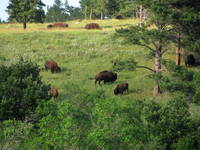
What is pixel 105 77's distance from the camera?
34281 millimetres

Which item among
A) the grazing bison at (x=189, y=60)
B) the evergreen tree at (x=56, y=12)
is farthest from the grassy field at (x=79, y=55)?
the evergreen tree at (x=56, y=12)

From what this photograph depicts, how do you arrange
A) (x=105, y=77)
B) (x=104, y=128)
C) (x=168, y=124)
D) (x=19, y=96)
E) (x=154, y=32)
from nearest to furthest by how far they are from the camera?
(x=104, y=128)
(x=168, y=124)
(x=19, y=96)
(x=154, y=32)
(x=105, y=77)

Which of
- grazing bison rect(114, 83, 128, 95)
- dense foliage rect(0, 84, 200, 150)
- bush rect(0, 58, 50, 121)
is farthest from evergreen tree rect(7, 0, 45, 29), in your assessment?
dense foliage rect(0, 84, 200, 150)

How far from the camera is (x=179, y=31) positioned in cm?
3189

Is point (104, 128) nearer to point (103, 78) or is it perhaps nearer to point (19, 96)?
point (19, 96)

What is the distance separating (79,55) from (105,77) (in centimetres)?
1203

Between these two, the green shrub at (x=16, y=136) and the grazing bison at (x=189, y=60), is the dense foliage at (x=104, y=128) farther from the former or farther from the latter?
the grazing bison at (x=189, y=60)

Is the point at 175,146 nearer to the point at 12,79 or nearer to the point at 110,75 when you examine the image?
the point at 12,79

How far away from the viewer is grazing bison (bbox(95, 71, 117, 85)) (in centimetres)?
3403

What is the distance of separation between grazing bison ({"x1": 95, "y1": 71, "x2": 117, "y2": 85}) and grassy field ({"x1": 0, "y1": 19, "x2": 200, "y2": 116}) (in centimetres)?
53

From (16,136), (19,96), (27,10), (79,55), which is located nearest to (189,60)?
(79,55)

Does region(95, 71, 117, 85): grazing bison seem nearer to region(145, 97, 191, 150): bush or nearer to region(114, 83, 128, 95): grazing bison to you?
region(114, 83, 128, 95): grazing bison

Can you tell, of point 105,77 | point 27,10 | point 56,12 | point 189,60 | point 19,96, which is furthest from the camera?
point 56,12

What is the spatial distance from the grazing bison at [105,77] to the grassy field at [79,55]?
53 centimetres
